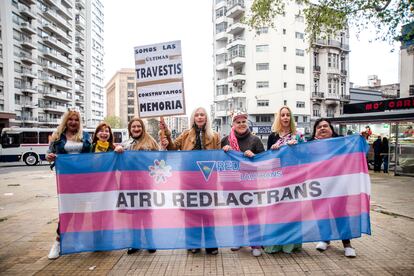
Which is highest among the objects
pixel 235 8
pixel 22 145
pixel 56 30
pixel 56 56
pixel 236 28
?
pixel 235 8

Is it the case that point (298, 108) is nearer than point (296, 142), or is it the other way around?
point (296, 142)

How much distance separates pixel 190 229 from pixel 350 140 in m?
2.71

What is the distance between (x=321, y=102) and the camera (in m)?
59.3

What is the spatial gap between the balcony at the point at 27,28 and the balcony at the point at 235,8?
34441 millimetres

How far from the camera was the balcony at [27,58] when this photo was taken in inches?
2138

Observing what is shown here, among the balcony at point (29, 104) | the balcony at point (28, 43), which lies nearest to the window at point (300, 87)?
the balcony at point (28, 43)

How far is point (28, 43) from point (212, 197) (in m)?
60.9

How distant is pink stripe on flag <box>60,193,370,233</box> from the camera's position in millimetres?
4652

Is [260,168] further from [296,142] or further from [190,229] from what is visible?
[190,229]

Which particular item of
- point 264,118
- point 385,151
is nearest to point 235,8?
point 264,118

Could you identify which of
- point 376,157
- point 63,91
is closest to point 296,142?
point 376,157

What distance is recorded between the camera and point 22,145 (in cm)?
2678

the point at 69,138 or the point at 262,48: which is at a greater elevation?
the point at 262,48

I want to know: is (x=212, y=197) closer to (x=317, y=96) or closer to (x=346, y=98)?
(x=317, y=96)
